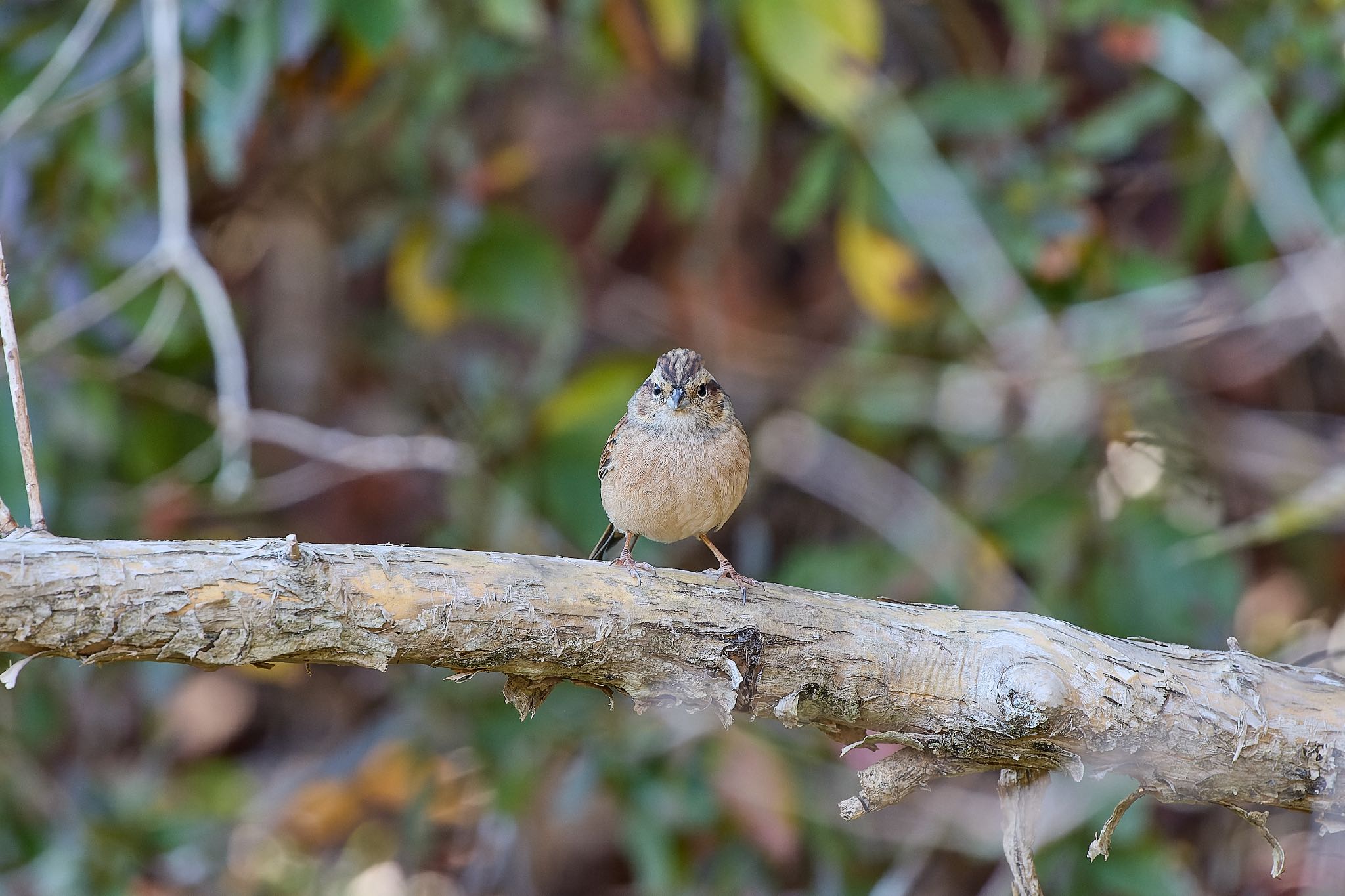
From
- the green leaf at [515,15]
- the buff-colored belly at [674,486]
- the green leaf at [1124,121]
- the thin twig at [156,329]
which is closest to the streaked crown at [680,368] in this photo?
the buff-colored belly at [674,486]

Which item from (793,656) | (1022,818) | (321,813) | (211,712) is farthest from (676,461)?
(211,712)

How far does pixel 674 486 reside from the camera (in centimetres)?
369

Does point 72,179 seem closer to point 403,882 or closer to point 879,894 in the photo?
point 403,882

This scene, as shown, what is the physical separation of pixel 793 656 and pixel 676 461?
3.58 feet

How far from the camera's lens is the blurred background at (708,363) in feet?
15.6

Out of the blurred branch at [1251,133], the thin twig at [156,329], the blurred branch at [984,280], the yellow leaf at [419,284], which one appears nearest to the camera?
the thin twig at [156,329]

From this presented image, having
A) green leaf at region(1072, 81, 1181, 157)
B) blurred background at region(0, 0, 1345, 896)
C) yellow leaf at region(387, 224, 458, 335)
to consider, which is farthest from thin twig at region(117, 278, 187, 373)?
green leaf at region(1072, 81, 1181, 157)

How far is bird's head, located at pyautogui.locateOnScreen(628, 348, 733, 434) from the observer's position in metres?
3.89

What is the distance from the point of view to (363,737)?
521cm

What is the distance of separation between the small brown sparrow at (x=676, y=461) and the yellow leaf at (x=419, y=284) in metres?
1.94

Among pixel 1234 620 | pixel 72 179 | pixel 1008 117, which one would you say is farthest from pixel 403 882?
pixel 1008 117

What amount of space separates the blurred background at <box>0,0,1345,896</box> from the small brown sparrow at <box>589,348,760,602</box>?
96 centimetres

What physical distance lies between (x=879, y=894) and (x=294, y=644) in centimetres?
342

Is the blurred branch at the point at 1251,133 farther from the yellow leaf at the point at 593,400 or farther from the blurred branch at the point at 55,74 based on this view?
the blurred branch at the point at 55,74
